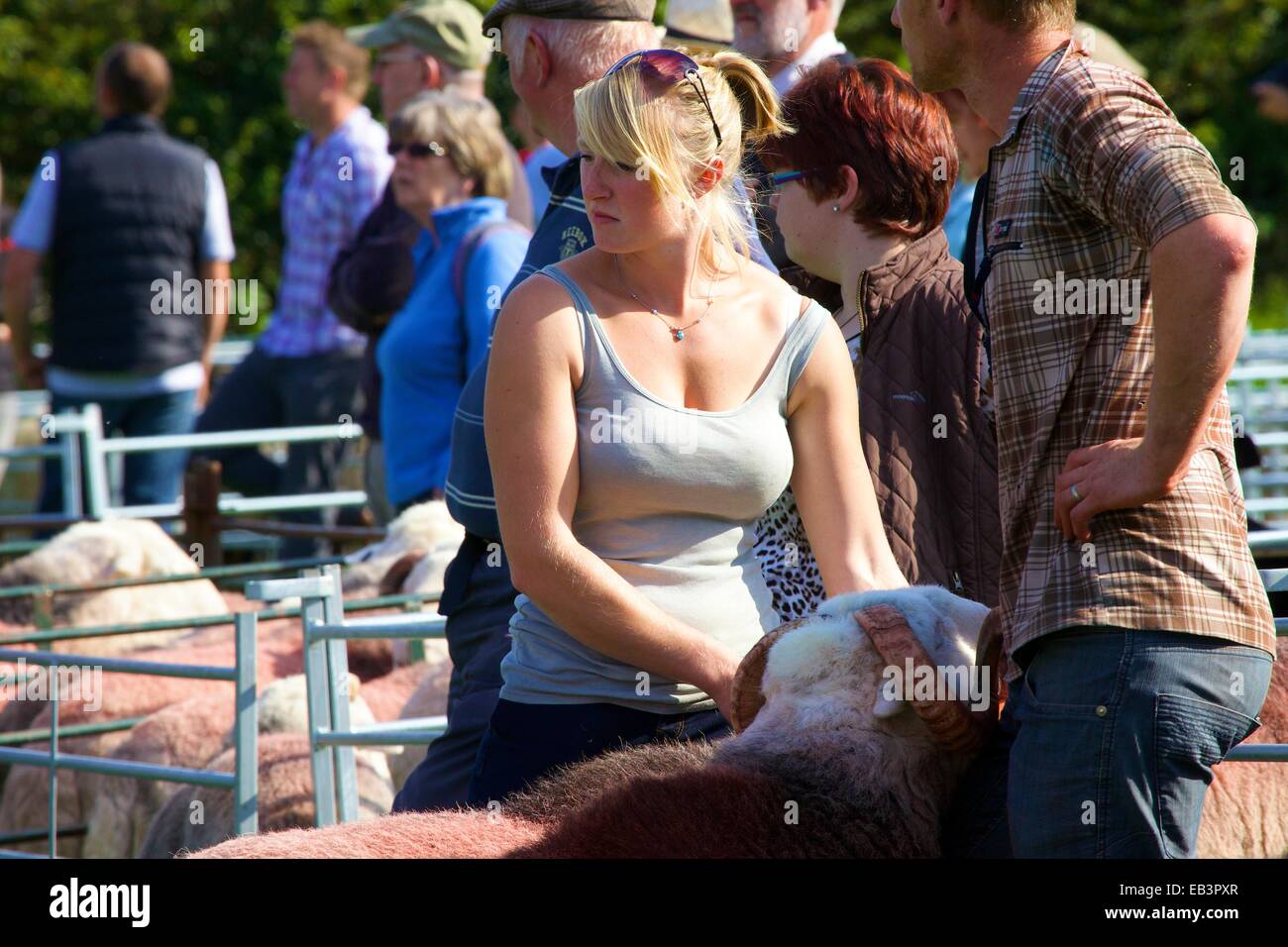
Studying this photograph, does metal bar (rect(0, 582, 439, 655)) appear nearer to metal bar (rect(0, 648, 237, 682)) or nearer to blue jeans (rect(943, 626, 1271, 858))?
metal bar (rect(0, 648, 237, 682))

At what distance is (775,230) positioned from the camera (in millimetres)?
4176

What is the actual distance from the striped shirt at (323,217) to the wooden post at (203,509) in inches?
47.6

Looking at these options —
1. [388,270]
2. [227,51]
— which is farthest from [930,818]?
[227,51]

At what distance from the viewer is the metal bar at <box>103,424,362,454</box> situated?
7.88 meters

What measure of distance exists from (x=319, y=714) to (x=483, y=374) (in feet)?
3.89

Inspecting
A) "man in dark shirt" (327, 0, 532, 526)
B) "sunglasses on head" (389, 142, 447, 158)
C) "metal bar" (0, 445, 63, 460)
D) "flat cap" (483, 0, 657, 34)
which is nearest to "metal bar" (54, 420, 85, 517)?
"metal bar" (0, 445, 63, 460)

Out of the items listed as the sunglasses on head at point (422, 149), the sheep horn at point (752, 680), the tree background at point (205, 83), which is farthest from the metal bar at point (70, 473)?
the tree background at point (205, 83)

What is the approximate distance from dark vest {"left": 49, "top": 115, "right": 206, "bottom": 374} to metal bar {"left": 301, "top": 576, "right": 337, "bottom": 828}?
4996 millimetres

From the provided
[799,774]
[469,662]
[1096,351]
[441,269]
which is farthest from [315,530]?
[1096,351]

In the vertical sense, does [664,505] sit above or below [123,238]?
below

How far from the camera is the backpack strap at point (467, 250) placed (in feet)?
17.5

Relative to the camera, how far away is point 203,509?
754cm

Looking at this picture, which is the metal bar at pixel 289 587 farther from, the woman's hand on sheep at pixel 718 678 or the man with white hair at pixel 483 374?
the woman's hand on sheep at pixel 718 678

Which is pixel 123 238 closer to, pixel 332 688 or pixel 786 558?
pixel 332 688
